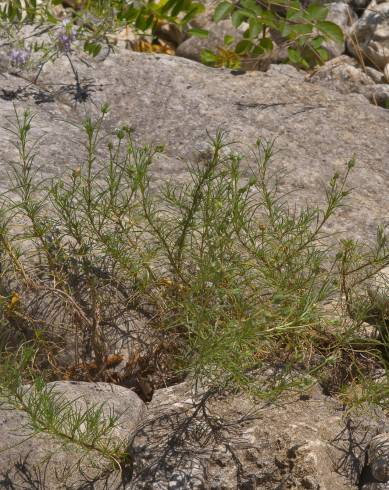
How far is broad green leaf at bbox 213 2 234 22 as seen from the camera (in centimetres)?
445

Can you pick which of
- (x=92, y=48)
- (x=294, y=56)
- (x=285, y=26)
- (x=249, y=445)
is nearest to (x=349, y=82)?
(x=294, y=56)

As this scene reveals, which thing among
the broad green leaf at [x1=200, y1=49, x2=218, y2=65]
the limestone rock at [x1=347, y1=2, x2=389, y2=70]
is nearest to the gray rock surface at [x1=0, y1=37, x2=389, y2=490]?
the broad green leaf at [x1=200, y1=49, x2=218, y2=65]

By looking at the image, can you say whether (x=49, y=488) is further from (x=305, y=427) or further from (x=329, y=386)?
(x=329, y=386)

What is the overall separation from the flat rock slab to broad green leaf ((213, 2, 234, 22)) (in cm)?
34

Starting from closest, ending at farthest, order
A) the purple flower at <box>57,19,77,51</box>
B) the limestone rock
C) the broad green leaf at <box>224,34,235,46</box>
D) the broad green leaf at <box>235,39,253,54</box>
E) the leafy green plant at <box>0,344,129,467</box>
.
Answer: the leafy green plant at <box>0,344,129,467</box> < the purple flower at <box>57,19,77,51</box> < the broad green leaf at <box>235,39,253,54</box> < the broad green leaf at <box>224,34,235,46</box> < the limestone rock

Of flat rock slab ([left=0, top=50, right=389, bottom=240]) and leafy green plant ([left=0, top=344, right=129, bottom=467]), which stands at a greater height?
flat rock slab ([left=0, top=50, right=389, bottom=240])

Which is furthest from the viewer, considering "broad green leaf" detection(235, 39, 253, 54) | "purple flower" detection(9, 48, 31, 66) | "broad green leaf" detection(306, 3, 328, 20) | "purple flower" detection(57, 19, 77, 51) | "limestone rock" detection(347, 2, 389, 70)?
"limestone rock" detection(347, 2, 389, 70)

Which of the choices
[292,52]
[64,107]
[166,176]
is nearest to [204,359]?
[166,176]

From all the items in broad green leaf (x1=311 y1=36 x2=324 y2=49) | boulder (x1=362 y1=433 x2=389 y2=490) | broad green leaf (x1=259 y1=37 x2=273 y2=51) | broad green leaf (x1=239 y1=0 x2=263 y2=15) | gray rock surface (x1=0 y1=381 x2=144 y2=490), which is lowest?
gray rock surface (x1=0 y1=381 x2=144 y2=490)

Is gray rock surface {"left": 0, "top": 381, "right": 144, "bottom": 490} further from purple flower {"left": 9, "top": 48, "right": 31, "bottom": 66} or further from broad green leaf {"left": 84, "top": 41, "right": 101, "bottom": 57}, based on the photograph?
broad green leaf {"left": 84, "top": 41, "right": 101, "bottom": 57}

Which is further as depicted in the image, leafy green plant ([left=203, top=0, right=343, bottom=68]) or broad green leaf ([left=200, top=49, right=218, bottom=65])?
broad green leaf ([left=200, top=49, right=218, bottom=65])

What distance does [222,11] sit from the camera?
4.45 m

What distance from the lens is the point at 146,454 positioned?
2320 mm

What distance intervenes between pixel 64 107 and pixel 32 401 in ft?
6.43
